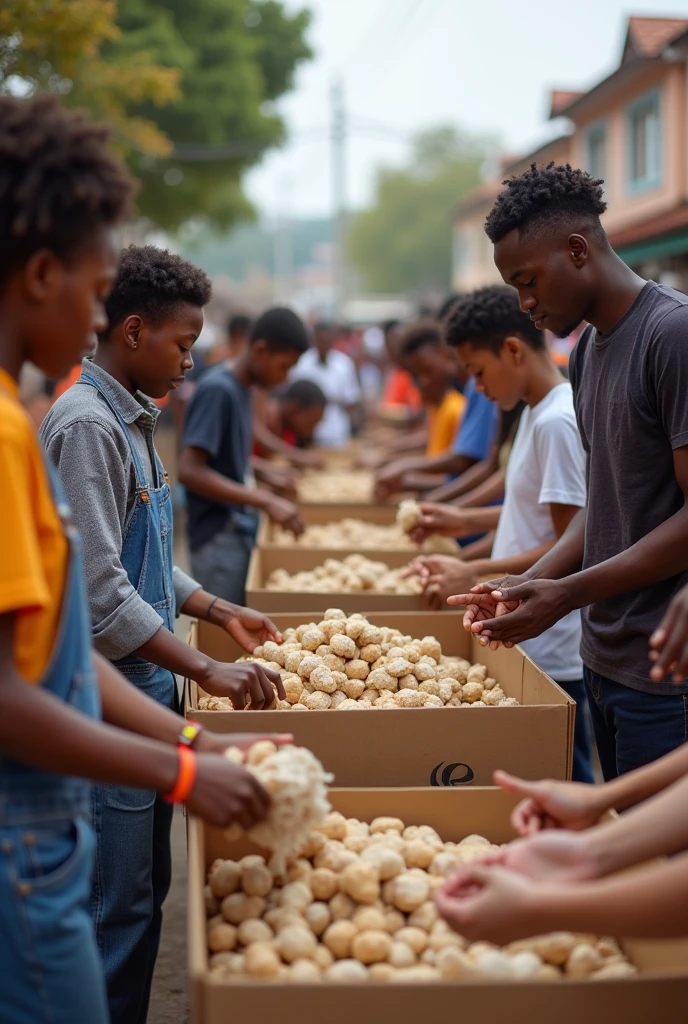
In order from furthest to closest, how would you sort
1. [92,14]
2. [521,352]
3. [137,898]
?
[92,14] → [521,352] → [137,898]

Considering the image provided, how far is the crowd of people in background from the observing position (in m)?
1.68

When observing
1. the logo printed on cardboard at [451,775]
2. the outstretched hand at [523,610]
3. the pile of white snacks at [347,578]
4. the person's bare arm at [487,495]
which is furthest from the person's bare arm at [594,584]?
the person's bare arm at [487,495]

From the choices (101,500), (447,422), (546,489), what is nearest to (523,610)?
(546,489)

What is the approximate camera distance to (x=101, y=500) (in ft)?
8.54

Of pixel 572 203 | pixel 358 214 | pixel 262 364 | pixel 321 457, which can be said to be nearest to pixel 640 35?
pixel 321 457

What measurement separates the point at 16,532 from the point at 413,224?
9331 cm

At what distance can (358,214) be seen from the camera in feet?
324

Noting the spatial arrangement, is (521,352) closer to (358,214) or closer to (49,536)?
(49,536)

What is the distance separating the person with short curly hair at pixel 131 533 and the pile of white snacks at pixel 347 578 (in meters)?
1.53

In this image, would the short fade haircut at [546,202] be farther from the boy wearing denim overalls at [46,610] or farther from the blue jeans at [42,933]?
the blue jeans at [42,933]

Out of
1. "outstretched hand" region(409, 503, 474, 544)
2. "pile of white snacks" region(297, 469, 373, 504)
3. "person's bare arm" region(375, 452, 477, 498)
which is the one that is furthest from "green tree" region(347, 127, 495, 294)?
"outstretched hand" region(409, 503, 474, 544)

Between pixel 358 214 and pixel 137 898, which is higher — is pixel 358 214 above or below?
above

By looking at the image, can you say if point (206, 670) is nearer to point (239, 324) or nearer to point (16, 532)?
point (16, 532)

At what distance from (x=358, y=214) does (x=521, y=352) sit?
3882 inches
